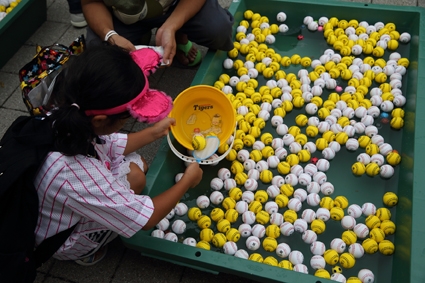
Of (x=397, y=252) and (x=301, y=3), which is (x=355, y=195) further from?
(x=301, y=3)

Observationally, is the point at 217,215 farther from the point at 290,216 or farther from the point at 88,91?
the point at 88,91

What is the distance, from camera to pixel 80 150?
50.3 inches

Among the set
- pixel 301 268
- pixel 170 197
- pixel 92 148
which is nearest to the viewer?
pixel 92 148

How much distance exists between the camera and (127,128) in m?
2.38

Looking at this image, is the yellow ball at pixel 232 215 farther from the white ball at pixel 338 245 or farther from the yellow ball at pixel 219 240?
the white ball at pixel 338 245

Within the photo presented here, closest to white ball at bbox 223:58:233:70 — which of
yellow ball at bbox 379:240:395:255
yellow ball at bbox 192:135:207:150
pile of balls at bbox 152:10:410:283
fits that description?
pile of balls at bbox 152:10:410:283

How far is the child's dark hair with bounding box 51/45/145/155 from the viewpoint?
1189mm

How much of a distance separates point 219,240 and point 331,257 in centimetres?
48

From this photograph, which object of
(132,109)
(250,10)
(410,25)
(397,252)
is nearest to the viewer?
(132,109)

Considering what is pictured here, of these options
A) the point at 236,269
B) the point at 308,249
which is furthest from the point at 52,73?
the point at 308,249

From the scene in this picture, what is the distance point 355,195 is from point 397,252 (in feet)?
1.20

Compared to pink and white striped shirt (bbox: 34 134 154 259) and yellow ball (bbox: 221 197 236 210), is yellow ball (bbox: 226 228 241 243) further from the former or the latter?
pink and white striped shirt (bbox: 34 134 154 259)

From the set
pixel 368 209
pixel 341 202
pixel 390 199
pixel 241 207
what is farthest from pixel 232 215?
pixel 390 199

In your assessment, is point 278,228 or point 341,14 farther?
point 341,14
